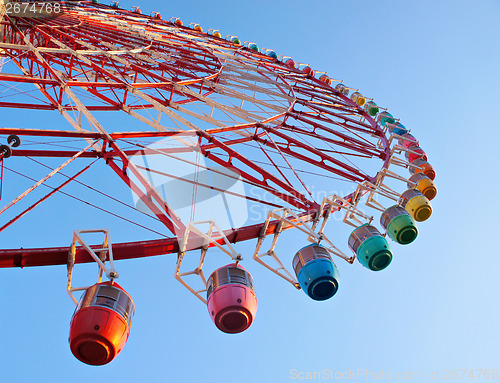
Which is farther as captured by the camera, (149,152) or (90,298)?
(149,152)

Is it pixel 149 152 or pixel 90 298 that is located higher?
pixel 149 152

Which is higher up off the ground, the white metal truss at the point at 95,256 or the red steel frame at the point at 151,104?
the red steel frame at the point at 151,104

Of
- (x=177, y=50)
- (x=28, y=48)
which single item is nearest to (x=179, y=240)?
(x=28, y=48)

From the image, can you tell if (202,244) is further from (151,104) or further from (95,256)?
(151,104)

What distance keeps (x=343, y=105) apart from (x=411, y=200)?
10.1 m

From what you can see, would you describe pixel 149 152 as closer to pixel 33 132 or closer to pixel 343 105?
pixel 33 132

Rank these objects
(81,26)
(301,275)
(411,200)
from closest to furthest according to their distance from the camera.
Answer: (301,275) < (411,200) < (81,26)

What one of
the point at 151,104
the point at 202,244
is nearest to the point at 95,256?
the point at 202,244

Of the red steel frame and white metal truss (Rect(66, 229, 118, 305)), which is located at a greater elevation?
the red steel frame

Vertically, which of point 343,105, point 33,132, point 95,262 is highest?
point 343,105

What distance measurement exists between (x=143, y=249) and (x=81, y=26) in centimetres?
1626

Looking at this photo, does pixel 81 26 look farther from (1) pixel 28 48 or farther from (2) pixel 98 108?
(1) pixel 28 48

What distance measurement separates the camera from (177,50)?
838 inches

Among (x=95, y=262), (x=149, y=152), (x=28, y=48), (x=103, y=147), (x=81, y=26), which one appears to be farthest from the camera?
(x=81, y=26)
